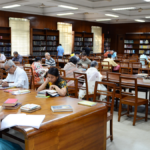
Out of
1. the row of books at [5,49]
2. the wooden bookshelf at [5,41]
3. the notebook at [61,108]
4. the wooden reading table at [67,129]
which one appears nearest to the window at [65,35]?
the wooden bookshelf at [5,41]

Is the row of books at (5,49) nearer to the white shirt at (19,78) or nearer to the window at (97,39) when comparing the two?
the white shirt at (19,78)

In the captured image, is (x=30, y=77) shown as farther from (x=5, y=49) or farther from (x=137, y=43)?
(x=137, y=43)

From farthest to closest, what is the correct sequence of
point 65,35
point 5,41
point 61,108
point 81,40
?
point 81,40 → point 65,35 → point 5,41 → point 61,108

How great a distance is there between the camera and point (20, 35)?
41.7 feet

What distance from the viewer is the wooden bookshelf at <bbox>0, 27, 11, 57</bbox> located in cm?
1160

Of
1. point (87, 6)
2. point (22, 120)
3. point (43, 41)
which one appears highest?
point (87, 6)

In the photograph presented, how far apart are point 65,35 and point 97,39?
3.79 meters

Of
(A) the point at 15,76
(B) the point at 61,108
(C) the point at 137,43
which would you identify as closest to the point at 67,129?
(B) the point at 61,108

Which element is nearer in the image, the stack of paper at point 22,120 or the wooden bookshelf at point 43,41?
the stack of paper at point 22,120

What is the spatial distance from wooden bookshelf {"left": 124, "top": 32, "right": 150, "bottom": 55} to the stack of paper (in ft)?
53.6

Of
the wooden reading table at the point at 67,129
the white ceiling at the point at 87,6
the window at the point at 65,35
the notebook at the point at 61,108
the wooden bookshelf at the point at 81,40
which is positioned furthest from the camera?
the wooden bookshelf at the point at 81,40

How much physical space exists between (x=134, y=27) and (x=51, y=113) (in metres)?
17.1

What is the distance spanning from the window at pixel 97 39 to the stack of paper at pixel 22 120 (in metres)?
16.0

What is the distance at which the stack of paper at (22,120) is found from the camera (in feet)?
6.76
